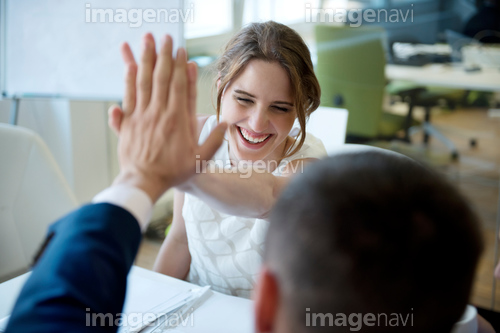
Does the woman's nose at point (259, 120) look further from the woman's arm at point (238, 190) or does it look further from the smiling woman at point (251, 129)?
the woman's arm at point (238, 190)

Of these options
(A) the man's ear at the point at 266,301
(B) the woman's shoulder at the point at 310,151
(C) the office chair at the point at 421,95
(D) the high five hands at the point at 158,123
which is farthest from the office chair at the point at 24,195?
(C) the office chair at the point at 421,95

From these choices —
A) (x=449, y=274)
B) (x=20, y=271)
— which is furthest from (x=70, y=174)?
(x=449, y=274)

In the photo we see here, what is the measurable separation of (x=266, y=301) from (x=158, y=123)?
0.99 feet

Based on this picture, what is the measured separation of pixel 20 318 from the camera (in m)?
0.53

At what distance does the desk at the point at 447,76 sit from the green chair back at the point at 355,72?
0.18m

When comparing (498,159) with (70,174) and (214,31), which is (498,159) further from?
(70,174)

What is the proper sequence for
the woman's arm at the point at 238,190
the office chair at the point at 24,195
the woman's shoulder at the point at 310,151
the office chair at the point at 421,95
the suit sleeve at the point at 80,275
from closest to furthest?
the suit sleeve at the point at 80,275
the woman's arm at the point at 238,190
the woman's shoulder at the point at 310,151
the office chair at the point at 24,195
the office chair at the point at 421,95

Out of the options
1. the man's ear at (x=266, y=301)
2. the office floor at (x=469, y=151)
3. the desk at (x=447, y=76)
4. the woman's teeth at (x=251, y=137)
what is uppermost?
the desk at (x=447, y=76)

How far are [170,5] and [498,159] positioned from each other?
3451 mm

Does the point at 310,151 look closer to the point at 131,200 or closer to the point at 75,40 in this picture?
the point at 131,200

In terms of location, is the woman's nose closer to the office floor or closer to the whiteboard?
the whiteboard

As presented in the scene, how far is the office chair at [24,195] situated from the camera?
6.41ft

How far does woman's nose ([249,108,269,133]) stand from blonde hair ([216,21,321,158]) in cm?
11

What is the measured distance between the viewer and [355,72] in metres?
3.92
